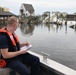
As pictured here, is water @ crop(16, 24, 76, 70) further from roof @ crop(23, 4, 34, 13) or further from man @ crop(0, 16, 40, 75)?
roof @ crop(23, 4, 34, 13)

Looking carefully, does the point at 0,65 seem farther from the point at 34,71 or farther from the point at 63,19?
the point at 63,19

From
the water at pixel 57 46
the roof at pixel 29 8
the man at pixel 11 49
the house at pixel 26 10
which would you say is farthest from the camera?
the roof at pixel 29 8

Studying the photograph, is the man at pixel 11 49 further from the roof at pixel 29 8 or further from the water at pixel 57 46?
the roof at pixel 29 8

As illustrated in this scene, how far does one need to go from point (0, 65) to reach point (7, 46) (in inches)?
12.3

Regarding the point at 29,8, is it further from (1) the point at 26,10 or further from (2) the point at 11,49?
(2) the point at 11,49

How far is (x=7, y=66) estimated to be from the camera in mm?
3240

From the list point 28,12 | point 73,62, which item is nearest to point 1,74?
point 73,62

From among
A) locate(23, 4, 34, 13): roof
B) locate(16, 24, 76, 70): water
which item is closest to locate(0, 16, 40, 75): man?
locate(16, 24, 76, 70): water

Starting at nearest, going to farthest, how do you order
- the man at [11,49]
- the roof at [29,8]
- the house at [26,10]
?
the man at [11,49] → the house at [26,10] → the roof at [29,8]

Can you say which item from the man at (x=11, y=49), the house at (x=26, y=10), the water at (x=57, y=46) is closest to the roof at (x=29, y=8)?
the house at (x=26, y=10)

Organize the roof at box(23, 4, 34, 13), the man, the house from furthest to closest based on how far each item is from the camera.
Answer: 1. the roof at box(23, 4, 34, 13)
2. the house
3. the man

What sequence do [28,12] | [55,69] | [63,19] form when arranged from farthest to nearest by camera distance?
1. [28,12]
2. [63,19]
3. [55,69]

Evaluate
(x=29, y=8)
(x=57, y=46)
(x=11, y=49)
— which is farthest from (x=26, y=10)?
(x=11, y=49)

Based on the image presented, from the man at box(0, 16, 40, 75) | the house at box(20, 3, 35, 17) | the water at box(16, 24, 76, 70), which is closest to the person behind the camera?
the man at box(0, 16, 40, 75)
